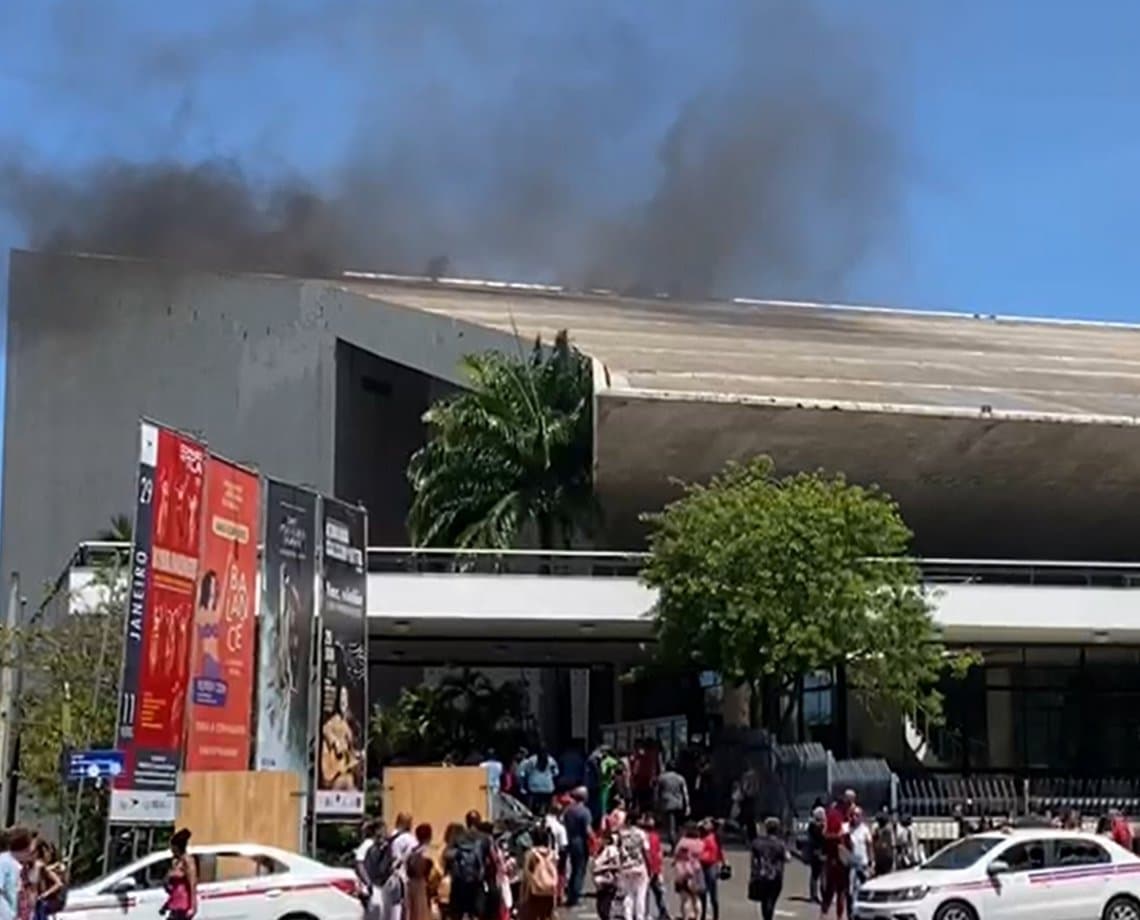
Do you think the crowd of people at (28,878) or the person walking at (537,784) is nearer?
the crowd of people at (28,878)

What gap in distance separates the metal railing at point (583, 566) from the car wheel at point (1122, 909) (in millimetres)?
12343

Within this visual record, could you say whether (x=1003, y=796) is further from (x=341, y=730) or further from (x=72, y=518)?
(x=72, y=518)

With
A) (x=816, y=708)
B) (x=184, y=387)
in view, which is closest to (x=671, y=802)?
(x=816, y=708)

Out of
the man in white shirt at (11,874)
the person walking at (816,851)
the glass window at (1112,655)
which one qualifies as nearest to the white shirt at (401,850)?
the man in white shirt at (11,874)

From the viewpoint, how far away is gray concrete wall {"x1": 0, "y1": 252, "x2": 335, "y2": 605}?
143ft

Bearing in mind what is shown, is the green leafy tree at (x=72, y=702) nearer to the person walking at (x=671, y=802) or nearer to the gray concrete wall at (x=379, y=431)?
the person walking at (x=671, y=802)

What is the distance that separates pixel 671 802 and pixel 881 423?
447 inches

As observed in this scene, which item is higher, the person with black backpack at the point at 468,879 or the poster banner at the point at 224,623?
the poster banner at the point at 224,623

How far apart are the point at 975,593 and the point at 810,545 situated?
18.3 feet

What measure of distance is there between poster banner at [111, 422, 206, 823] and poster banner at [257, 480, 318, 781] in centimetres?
155

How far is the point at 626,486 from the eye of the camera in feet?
122

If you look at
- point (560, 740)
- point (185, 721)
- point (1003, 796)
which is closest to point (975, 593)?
point (1003, 796)

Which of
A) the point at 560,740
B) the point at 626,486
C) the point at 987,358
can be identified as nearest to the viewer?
the point at 626,486

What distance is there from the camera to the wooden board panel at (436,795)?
21609 millimetres
